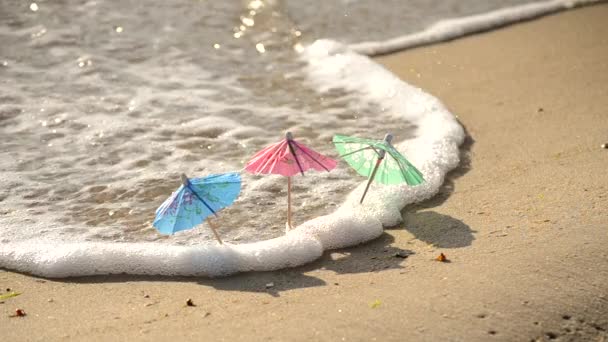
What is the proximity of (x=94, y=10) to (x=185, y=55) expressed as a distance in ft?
3.96

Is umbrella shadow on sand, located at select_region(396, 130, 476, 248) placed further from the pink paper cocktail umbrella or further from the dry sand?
the pink paper cocktail umbrella

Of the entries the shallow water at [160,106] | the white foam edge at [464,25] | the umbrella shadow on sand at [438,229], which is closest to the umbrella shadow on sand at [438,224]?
the umbrella shadow on sand at [438,229]

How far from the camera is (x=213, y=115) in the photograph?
5.14 meters

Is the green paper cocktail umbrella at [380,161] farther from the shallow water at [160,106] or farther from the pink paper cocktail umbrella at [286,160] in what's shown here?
the shallow water at [160,106]

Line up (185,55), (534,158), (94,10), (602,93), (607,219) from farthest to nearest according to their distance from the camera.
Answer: (94,10) < (185,55) < (602,93) < (534,158) < (607,219)

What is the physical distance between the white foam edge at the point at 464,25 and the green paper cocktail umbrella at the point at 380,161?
9.21 ft

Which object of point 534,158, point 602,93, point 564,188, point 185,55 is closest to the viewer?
point 564,188

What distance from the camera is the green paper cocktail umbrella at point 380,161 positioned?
11.4ft

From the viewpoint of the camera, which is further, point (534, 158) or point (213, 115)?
point (213, 115)

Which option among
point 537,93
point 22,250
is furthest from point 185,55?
point 22,250

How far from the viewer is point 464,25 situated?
263 inches

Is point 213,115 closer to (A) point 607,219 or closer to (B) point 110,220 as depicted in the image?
(B) point 110,220

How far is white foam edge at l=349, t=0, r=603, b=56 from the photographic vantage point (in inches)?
251

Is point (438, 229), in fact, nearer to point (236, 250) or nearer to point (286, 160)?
point (286, 160)
